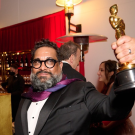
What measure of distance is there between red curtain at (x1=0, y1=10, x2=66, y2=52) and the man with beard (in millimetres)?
2156

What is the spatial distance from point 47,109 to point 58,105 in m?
0.09

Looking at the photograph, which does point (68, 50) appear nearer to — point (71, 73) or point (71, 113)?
point (71, 73)

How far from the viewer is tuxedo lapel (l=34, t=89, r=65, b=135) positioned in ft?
3.82

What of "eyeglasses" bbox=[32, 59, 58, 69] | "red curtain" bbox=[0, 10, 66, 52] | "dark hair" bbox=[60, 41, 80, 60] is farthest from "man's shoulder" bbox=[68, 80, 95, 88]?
"red curtain" bbox=[0, 10, 66, 52]

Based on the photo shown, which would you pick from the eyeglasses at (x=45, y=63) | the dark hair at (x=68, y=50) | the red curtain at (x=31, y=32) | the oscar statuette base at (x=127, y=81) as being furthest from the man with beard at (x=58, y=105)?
the red curtain at (x=31, y=32)

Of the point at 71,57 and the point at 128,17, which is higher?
the point at 128,17

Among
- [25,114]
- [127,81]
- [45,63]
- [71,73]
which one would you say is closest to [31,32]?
[71,73]

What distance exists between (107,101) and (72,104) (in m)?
0.30

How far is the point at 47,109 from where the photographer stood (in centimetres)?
121

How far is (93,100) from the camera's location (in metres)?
1.13

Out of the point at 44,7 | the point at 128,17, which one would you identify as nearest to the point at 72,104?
the point at 128,17

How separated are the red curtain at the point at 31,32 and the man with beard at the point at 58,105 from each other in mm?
2156

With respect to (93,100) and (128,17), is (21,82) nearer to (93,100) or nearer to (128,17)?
(128,17)

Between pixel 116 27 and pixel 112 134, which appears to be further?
pixel 112 134
